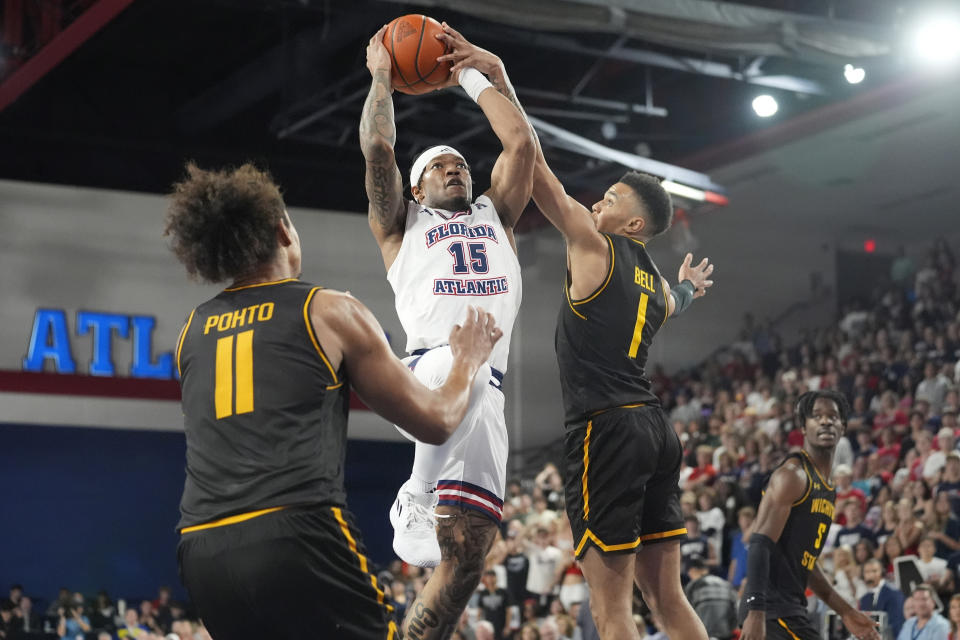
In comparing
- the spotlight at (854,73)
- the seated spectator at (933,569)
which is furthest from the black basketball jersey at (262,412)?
the spotlight at (854,73)

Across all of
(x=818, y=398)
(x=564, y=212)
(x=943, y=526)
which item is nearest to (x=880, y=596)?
(x=943, y=526)

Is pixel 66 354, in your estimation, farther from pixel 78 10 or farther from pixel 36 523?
pixel 78 10

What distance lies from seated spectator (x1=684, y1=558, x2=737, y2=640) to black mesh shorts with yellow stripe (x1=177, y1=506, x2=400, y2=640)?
280 inches

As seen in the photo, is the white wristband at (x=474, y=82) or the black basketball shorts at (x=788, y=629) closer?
the white wristband at (x=474, y=82)

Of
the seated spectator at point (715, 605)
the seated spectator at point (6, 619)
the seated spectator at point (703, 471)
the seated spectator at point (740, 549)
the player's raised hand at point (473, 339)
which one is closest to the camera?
the player's raised hand at point (473, 339)

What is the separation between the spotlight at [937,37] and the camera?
45.9 ft

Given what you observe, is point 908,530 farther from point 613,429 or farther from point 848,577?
point 613,429

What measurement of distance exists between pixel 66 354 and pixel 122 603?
4501 millimetres

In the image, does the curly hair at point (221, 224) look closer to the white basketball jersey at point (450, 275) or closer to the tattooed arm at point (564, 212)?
the white basketball jersey at point (450, 275)

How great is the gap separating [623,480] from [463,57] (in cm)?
196

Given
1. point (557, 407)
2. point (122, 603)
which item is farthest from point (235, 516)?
point (557, 407)

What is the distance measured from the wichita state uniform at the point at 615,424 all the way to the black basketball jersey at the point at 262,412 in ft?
6.66

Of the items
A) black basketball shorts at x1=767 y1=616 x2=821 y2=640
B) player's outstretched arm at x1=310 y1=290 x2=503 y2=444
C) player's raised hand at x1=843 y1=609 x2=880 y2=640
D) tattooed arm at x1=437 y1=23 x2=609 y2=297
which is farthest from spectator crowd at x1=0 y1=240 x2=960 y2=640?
player's outstretched arm at x1=310 y1=290 x2=503 y2=444

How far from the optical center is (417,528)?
4.89 metres
